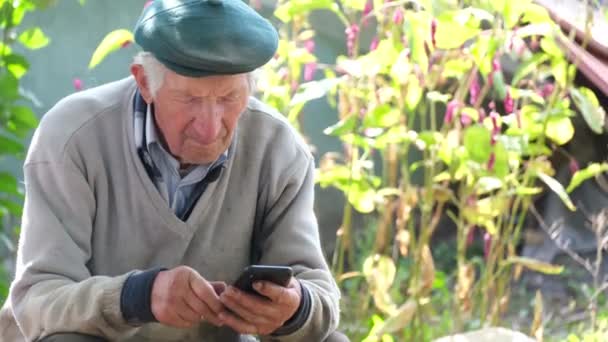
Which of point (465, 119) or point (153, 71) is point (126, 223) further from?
point (465, 119)

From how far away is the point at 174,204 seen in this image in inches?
103

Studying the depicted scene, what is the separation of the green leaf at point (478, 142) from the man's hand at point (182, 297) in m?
1.20

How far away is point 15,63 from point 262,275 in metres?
1.84

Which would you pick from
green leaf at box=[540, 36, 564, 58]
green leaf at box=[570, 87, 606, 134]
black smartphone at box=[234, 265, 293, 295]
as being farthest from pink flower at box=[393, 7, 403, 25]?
black smartphone at box=[234, 265, 293, 295]

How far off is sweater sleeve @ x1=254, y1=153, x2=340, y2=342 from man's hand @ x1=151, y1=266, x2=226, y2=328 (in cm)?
23

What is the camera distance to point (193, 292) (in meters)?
2.28

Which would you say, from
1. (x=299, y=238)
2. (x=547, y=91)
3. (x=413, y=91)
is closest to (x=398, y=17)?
(x=413, y=91)

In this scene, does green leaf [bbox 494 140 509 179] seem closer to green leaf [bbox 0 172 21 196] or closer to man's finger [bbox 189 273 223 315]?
man's finger [bbox 189 273 223 315]

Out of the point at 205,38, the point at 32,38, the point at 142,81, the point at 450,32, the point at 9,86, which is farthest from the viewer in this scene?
the point at 32,38

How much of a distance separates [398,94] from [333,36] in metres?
1.66

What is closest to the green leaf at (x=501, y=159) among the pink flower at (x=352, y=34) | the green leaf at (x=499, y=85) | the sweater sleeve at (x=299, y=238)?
the green leaf at (x=499, y=85)

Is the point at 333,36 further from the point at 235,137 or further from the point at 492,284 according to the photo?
the point at 235,137

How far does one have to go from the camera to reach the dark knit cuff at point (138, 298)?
2.30 meters

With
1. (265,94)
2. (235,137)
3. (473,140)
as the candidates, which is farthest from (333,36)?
(235,137)
